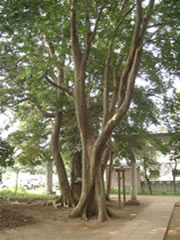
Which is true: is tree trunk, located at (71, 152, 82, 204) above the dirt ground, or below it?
above

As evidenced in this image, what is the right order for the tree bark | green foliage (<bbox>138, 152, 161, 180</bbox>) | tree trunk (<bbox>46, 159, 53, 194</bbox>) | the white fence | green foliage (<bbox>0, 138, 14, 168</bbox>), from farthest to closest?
the white fence → green foliage (<bbox>138, 152, 161, 180</bbox>) → tree trunk (<bbox>46, 159, 53, 194</bbox>) → green foliage (<bbox>0, 138, 14, 168</bbox>) → the tree bark

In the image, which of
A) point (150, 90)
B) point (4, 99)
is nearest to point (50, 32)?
point (4, 99)

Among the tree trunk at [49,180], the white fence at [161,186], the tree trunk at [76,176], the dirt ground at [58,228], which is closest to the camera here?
the dirt ground at [58,228]

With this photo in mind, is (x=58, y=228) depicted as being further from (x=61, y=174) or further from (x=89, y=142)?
(x=61, y=174)

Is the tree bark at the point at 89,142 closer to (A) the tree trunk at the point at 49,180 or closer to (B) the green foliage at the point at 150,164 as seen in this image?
(A) the tree trunk at the point at 49,180

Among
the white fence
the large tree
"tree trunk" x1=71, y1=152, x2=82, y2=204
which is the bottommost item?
the white fence

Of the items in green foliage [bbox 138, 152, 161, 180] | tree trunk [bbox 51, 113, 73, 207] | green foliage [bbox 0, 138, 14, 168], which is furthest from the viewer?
green foliage [bbox 138, 152, 161, 180]

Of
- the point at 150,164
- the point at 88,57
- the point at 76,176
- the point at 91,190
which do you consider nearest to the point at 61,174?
the point at 76,176

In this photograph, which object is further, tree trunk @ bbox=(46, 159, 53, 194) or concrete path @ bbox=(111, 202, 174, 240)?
tree trunk @ bbox=(46, 159, 53, 194)

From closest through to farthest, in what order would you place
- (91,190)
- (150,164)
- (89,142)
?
(91,190) → (89,142) → (150,164)

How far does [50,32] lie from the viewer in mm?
8898

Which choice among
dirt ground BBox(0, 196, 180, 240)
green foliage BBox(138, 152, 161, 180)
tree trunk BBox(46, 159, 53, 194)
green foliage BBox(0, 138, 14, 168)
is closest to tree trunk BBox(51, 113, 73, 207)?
dirt ground BBox(0, 196, 180, 240)

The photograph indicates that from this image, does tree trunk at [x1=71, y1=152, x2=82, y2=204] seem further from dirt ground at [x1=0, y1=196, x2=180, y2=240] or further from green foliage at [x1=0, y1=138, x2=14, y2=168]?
green foliage at [x1=0, y1=138, x2=14, y2=168]

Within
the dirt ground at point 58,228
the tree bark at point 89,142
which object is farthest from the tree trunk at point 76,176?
the tree bark at point 89,142
